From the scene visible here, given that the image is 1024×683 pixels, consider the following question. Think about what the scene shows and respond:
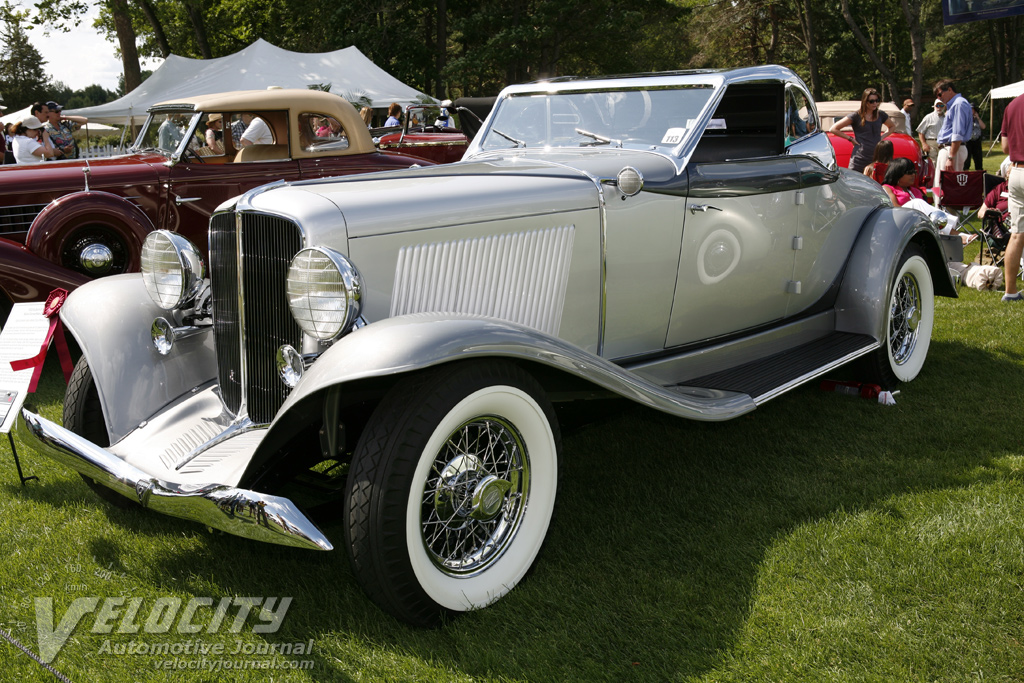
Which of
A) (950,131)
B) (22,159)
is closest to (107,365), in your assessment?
(22,159)

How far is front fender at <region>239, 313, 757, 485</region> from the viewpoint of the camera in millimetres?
2234

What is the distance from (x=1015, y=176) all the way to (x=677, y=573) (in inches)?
210

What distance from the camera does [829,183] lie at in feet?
14.5

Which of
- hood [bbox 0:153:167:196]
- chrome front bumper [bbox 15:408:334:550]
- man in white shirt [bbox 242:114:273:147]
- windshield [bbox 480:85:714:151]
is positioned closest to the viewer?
chrome front bumper [bbox 15:408:334:550]

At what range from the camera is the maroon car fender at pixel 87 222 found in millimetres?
5742

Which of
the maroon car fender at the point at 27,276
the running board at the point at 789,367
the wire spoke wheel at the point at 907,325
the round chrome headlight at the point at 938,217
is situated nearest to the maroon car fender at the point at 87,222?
the maroon car fender at the point at 27,276

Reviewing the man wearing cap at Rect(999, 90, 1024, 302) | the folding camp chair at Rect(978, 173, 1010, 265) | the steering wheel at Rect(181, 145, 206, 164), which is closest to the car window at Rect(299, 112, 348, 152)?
the steering wheel at Rect(181, 145, 206, 164)

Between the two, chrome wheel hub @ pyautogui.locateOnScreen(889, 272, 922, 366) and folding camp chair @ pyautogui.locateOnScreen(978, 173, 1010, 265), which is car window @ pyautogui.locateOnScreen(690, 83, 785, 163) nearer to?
chrome wheel hub @ pyautogui.locateOnScreen(889, 272, 922, 366)

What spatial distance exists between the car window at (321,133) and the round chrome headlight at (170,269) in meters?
4.25

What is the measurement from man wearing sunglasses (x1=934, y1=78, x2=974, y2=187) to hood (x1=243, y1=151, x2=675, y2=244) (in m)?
7.90

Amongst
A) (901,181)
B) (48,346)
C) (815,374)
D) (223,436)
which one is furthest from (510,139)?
(901,181)

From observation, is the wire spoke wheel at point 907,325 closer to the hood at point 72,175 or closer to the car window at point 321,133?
the car window at point 321,133

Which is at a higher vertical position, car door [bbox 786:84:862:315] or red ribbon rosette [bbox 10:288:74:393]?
car door [bbox 786:84:862:315]

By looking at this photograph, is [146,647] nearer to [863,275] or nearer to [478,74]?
[863,275]
